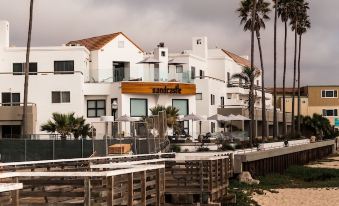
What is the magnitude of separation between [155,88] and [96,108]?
201 inches

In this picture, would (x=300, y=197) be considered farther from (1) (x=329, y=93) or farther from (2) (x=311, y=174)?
(1) (x=329, y=93)

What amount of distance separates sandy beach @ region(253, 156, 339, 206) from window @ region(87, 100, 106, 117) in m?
22.7

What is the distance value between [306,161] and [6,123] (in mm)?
30405

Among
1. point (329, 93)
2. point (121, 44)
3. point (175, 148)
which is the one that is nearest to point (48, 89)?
point (121, 44)

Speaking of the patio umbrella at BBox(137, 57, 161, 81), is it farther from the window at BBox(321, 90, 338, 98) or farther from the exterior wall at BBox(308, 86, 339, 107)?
the window at BBox(321, 90, 338, 98)

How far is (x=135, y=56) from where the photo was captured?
61188 mm

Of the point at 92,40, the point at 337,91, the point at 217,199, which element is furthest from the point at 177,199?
the point at 337,91

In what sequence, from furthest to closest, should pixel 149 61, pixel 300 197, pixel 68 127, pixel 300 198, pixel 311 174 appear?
pixel 149 61
pixel 311 174
pixel 68 127
pixel 300 197
pixel 300 198

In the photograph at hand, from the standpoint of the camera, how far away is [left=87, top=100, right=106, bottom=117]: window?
5581cm

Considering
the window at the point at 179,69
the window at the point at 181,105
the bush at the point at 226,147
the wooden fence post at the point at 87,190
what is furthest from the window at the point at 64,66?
the wooden fence post at the point at 87,190

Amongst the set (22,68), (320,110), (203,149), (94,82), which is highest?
(22,68)

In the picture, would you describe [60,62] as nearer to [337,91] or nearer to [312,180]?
[312,180]

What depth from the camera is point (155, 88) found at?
56125 mm

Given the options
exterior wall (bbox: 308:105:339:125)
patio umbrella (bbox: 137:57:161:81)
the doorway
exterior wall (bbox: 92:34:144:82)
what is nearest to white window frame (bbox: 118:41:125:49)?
exterior wall (bbox: 92:34:144:82)
